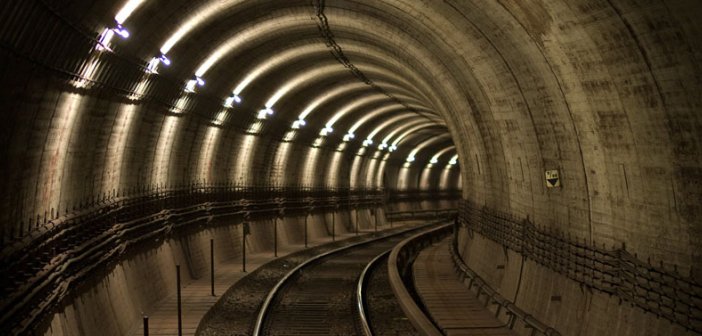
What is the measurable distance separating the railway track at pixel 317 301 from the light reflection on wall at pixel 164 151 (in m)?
3.97

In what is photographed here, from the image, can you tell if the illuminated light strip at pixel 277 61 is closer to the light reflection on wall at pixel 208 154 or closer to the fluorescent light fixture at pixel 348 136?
the light reflection on wall at pixel 208 154

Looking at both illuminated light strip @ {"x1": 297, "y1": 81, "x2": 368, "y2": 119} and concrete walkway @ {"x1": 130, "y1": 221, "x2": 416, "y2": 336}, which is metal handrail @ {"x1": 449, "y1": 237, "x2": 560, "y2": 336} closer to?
concrete walkway @ {"x1": 130, "y1": 221, "x2": 416, "y2": 336}

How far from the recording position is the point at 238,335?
15414 millimetres

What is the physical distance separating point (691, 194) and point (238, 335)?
9.84 meters

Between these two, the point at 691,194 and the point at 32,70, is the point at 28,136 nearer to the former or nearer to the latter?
the point at 32,70

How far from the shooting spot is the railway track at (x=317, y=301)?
16359 mm

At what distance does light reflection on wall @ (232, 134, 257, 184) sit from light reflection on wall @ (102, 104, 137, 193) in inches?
405

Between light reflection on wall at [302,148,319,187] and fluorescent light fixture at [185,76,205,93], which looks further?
light reflection on wall at [302,148,319,187]

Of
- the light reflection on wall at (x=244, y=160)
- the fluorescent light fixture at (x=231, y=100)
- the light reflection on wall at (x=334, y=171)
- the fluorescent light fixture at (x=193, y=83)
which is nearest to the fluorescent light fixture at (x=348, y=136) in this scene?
the light reflection on wall at (x=334, y=171)

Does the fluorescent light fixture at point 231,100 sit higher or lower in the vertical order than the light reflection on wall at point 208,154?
higher

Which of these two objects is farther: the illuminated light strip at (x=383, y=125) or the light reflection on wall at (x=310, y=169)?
the illuminated light strip at (x=383, y=125)

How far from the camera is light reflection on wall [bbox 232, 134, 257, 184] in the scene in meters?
27.0

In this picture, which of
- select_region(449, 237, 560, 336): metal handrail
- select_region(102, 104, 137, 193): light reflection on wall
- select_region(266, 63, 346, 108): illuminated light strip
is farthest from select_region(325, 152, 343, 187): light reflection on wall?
select_region(102, 104, 137, 193): light reflection on wall

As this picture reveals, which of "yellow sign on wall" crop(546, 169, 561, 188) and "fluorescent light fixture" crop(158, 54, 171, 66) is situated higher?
"fluorescent light fixture" crop(158, 54, 171, 66)
